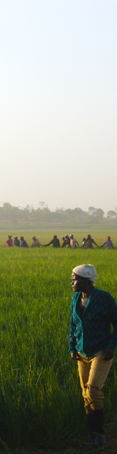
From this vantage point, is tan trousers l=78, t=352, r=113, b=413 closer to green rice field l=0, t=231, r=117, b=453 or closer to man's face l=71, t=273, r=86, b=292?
green rice field l=0, t=231, r=117, b=453

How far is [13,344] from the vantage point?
174 inches

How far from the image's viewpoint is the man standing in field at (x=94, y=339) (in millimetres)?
2777

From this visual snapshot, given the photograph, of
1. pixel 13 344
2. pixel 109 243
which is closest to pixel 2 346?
pixel 13 344

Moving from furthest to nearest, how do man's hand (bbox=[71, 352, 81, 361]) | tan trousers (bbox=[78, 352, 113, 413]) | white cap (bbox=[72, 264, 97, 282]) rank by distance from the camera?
man's hand (bbox=[71, 352, 81, 361])
white cap (bbox=[72, 264, 97, 282])
tan trousers (bbox=[78, 352, 113, 413])

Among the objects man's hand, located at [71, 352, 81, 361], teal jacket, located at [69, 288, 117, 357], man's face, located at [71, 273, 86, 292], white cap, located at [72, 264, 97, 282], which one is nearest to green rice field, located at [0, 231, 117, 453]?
man's hand, located at [71, 352, 81, 361]

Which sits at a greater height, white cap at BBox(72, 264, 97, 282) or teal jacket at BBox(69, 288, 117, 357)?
white cap at BBox(72, 264, 97, 282)

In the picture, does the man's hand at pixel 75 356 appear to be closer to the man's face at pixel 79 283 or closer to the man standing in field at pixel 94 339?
the man standing in field at pixel 94 339

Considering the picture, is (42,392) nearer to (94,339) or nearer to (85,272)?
(94,339)

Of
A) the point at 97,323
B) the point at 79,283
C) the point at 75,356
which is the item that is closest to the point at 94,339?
the point at 97,323

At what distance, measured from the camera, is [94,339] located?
286 centimetres

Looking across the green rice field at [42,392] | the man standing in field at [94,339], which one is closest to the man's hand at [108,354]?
the man standing in field at [94,339]

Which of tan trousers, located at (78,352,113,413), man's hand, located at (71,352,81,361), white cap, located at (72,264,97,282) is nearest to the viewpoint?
tan trousers, located at (78,352,113,413)

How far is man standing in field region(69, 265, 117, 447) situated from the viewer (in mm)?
2777

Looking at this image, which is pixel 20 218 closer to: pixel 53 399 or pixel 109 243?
pixel 109 243
